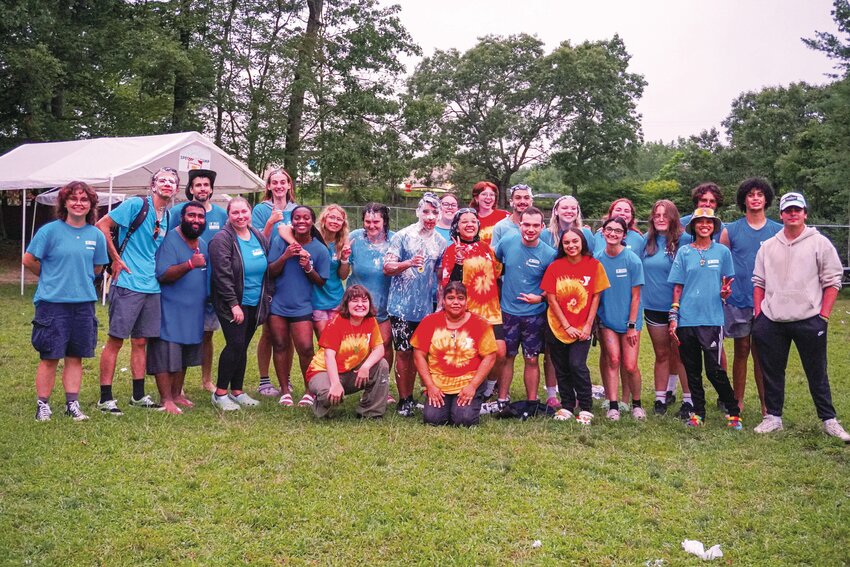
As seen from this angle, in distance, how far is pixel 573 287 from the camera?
584 cm

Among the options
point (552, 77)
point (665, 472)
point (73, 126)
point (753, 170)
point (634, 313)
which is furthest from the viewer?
point (552, 77)

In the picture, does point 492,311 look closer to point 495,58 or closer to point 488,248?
point 488,248

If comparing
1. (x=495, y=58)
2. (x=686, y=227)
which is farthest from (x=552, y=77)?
(x=686, y=227)

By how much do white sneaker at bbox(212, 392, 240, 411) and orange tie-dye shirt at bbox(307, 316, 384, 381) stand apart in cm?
71

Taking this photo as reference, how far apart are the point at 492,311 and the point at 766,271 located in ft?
7.17

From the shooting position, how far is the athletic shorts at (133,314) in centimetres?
554

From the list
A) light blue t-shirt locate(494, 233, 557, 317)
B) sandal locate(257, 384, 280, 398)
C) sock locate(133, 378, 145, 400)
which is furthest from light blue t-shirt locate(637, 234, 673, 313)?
sock locate(133, 378, 145, 400)

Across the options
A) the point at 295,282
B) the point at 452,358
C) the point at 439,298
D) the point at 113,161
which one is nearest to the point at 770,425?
the point at 452,358

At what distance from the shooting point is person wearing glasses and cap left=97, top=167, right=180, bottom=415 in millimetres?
5566

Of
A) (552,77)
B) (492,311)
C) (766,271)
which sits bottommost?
(492,311)

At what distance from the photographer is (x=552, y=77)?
42688mm

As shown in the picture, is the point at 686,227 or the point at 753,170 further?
the point at 753,170

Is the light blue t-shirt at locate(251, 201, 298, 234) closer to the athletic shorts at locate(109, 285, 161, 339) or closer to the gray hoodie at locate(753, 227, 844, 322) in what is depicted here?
the athletic shorts at locate(109, 285, 161, 339)

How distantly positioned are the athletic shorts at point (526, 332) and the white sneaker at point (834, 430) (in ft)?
7.46
